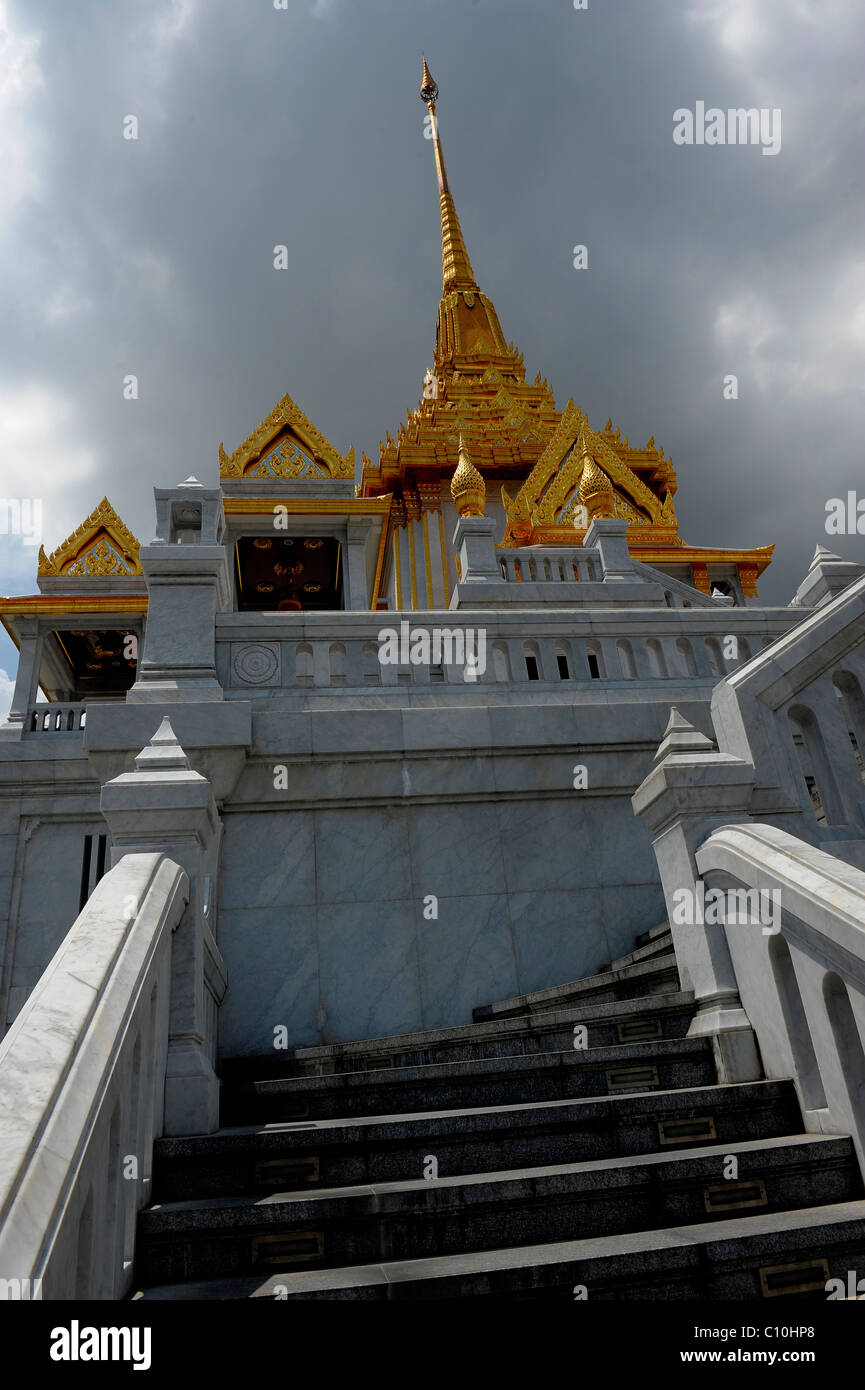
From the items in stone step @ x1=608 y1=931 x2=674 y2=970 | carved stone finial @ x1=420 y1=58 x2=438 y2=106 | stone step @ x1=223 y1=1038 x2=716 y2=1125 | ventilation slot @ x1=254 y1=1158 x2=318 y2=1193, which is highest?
carved stone finial @ x1=420 y1=58 x2=438 y2=106

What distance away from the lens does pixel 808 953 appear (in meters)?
4.54

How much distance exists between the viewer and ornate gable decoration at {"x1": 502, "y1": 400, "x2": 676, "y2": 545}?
2208cm

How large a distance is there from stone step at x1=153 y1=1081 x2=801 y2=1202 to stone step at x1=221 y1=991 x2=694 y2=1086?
3.37ft

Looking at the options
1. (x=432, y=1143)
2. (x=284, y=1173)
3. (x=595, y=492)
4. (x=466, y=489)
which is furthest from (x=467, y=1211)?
(x=595, y=492)

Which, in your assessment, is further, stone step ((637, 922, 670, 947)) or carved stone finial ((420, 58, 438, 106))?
carved stone finial ((420, 58, 438, 106))

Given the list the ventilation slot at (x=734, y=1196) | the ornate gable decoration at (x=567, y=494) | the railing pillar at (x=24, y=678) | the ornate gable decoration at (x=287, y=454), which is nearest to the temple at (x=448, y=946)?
the ventilation slot at (x=734, y=1196)

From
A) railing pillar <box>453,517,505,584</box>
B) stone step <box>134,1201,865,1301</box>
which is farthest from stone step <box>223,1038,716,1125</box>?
railing pillar <box>453,517,505,584</box>

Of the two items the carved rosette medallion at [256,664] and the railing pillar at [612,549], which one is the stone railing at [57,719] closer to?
the carved rosette medallion at [256,664]

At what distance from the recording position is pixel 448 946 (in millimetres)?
7879

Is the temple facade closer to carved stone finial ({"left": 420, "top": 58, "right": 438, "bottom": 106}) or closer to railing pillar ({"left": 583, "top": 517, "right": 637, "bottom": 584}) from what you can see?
railing pillar ({"left": 583, "top": 517, "right": 637, "bottom": 584})

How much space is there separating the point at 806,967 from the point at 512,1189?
1.90 metres

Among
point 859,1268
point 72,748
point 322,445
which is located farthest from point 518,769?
point 322,445

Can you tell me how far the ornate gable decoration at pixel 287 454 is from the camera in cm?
2288

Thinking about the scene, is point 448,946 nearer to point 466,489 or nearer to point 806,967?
point 806,967
